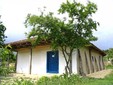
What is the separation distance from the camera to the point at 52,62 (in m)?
19.0

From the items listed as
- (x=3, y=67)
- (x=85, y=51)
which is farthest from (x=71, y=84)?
(x=85, y=51)

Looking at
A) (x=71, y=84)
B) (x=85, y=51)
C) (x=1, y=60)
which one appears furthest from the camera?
(x=85, y=51)

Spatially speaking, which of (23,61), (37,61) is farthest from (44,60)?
(23,61)

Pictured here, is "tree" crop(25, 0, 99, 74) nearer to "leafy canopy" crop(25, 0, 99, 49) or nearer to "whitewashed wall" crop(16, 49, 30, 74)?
"leafy canopy" crop(25, 0, 99, 49)

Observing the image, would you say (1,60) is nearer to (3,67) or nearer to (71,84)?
(3,67)

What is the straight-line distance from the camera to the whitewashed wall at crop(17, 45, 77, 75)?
59.8 ft

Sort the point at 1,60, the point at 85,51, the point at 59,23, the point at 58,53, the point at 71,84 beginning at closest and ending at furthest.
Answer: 1. the point at 1,60
2. the point at 71,84
3. the point at 59,23
4. the point at 58,53
5. the point at 85,51

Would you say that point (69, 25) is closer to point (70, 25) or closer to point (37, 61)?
point (70, 25)

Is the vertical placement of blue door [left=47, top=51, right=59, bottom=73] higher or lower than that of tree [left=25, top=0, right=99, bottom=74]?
lower

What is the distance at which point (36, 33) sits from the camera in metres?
15.2

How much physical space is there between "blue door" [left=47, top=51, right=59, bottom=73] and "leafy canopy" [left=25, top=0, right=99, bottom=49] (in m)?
3.82

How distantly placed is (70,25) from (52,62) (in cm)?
528

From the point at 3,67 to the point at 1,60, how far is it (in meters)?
0.21

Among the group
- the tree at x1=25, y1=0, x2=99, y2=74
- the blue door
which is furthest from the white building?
the tree at x1=25, y1=0, x2=99, y2=74
